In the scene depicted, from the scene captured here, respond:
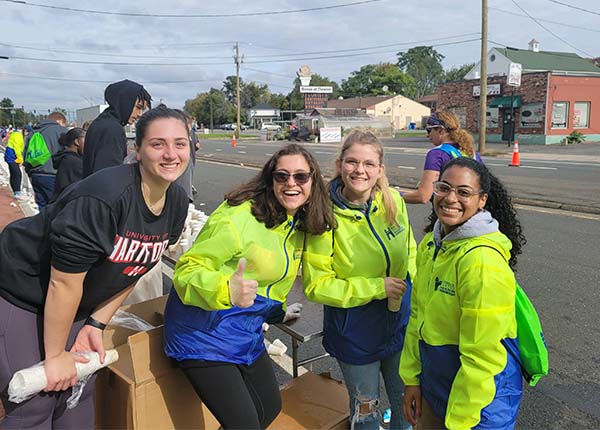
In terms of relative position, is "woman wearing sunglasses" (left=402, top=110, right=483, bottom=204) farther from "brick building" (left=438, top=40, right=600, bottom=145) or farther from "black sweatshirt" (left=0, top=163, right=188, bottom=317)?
"brick building" (left=438, top=40, right=600, bottom=145)

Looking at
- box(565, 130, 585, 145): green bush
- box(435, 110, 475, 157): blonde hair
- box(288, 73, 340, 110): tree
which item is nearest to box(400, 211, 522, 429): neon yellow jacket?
box(435, 110, 475, 157): blonde hair

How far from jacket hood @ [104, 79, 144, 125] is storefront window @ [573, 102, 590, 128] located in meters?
32.8

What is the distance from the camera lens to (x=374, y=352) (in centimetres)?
231

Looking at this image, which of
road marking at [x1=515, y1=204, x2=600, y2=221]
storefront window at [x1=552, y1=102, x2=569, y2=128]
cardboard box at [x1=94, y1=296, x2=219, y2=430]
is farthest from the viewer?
storefront window at [x1=552, y1=102, x2=569, y2=128]

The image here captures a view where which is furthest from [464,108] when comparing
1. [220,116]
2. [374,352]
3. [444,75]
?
[444,75]

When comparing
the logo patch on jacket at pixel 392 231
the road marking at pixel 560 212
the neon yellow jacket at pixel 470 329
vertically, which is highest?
the logo patch on jacket at pixel 392 231

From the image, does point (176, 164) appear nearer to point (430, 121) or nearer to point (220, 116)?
point (430, 121)

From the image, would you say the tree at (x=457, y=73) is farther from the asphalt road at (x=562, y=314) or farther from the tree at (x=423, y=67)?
the asphalt road at (x=562, y=314)

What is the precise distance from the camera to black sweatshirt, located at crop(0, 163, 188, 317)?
5.66ft

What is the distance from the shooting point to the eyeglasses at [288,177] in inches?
86.1

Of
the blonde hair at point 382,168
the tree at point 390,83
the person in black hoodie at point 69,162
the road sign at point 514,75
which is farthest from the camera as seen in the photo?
the tree at point 390,83

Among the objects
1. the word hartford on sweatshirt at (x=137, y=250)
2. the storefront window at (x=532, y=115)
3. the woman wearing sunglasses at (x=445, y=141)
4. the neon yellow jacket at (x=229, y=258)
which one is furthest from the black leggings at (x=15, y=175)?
the storefront window at (x=532, y=115)

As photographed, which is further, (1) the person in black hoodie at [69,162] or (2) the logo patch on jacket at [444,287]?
(1) the person in black hoodie at [69,162]

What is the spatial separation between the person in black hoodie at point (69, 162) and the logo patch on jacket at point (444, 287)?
418 centimetres
